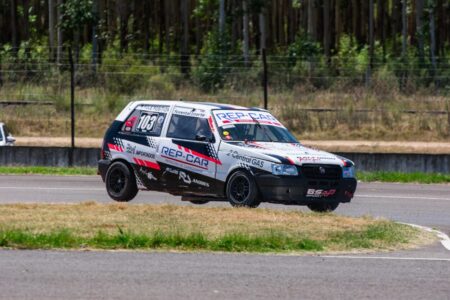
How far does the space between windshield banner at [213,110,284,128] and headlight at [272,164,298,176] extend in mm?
1432

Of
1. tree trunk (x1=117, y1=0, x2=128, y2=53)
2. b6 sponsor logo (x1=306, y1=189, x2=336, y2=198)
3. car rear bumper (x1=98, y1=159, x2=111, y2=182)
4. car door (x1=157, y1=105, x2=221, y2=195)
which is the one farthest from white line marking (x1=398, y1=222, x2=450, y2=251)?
tree trunk (x1=117, y1=0, x2=128, y2=53)

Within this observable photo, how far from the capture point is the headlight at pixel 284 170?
1673 cm

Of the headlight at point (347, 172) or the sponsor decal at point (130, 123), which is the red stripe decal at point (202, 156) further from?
the headlight at point (347, 172)

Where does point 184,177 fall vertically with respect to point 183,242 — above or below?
above

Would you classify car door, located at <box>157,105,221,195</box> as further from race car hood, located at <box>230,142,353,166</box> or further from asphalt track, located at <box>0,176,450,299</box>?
asphalt track, located at <box>0,176,450,299</box>

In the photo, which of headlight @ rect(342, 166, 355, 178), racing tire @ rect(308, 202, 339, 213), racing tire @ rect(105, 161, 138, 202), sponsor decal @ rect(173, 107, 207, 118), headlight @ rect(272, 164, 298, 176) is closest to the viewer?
headlight @ rect(272, 164, 298, 176)

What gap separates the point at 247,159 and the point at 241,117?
4.12 feet

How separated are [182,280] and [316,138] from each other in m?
25.0

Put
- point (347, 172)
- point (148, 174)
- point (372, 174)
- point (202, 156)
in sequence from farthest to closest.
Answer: point (372, 174)
point (148, 174)
point (202, 156)
point (347, 172)

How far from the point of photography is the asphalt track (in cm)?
1008

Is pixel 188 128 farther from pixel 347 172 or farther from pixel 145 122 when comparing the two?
pixel 347 172

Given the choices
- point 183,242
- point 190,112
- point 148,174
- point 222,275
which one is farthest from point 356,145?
point 222,275

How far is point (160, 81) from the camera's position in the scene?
1505 inches

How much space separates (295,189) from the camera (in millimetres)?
16766
